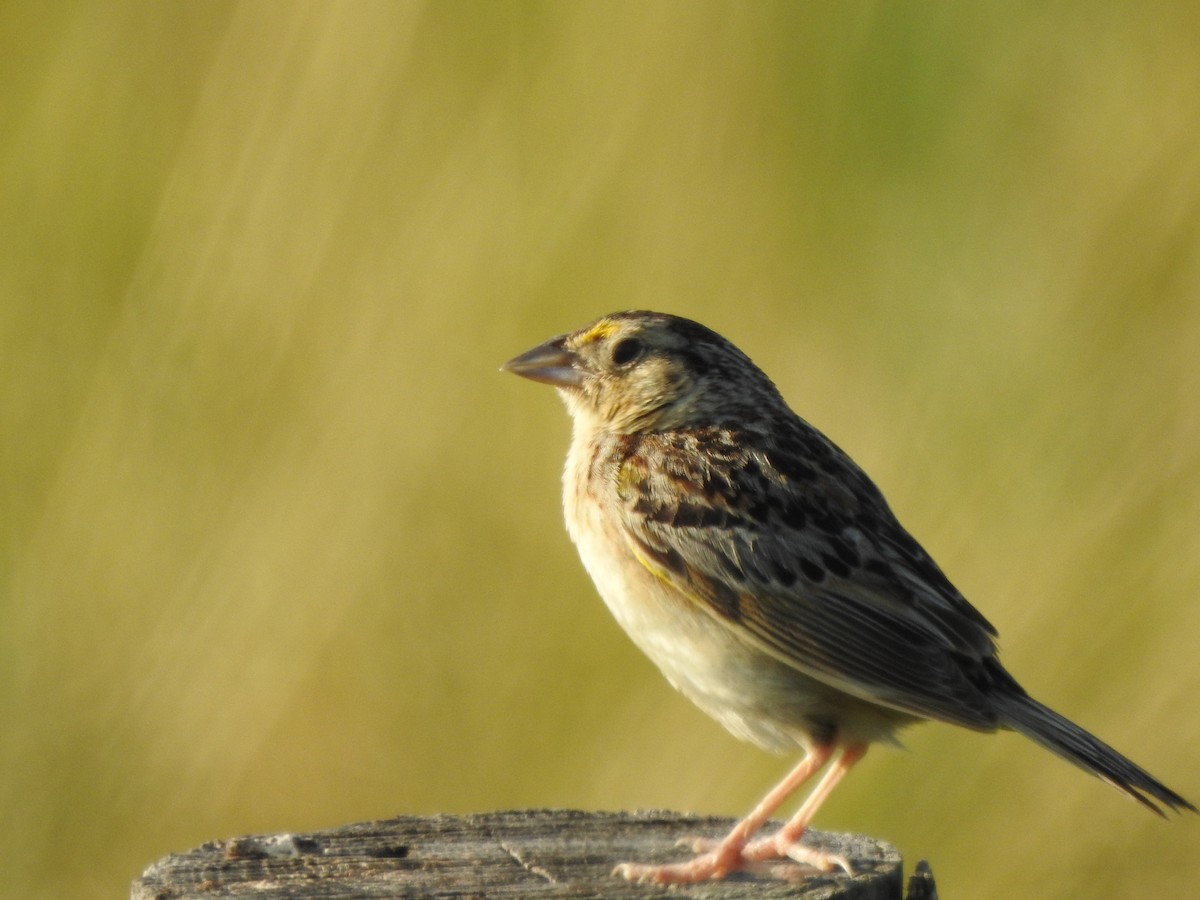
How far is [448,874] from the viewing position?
4.12m

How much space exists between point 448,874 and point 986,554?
253cm

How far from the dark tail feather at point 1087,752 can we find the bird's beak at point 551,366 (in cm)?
166

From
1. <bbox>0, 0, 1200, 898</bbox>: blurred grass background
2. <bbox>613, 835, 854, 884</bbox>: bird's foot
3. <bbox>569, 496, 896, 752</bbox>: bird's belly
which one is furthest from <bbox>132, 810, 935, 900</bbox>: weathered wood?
<bbox>0, 0, 1200, 898</bbox>: blurred grass background

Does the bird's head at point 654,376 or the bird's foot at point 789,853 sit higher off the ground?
the bird's head at point 654,376

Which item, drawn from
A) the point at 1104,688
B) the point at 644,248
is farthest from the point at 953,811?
the point at 644,248

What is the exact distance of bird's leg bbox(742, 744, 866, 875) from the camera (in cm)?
424

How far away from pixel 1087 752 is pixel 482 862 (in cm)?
143

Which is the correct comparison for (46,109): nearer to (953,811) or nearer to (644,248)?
(644,248)

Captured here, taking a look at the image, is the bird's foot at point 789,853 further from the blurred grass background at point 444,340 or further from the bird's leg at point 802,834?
the blurred grass background at point 444,340

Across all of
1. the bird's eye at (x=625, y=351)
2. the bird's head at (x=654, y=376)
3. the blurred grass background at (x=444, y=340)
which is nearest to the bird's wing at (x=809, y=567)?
the bird's head at (x=654, y=376)

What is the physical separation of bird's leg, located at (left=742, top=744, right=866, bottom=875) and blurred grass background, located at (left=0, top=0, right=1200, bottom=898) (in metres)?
1.36

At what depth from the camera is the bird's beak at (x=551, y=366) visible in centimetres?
541

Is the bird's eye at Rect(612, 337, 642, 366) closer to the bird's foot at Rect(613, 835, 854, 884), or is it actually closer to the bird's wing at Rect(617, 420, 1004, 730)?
the bird's wing at Rect(617, 420, 1004, 730)

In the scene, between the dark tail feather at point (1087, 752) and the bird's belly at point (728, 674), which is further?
the bird's belly at point (728, 674)
